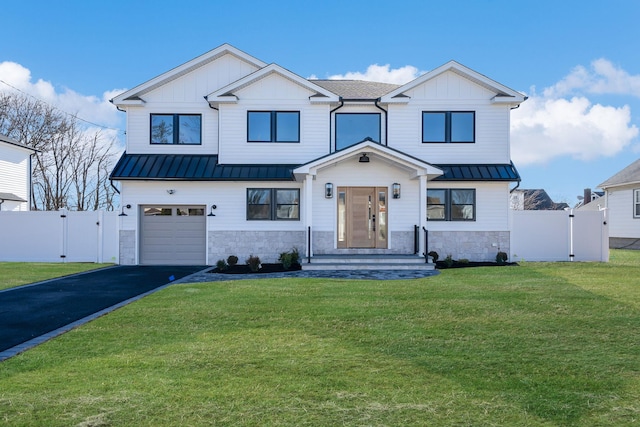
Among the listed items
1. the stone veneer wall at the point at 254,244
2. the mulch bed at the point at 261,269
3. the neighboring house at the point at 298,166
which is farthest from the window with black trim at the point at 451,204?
the mulch bed at the point at 261,269

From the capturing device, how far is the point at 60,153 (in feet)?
103

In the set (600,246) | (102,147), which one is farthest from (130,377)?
(102,147)

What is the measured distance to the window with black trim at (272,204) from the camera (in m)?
15.7

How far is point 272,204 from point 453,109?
7.68 m

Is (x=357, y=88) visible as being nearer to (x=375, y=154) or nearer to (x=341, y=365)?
(x=375, y=154)

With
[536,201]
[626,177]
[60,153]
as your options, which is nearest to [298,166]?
[626,177]

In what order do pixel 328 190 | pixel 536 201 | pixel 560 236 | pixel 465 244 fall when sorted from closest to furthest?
pixel 328 190, pixel 465 244, pixel 560 236, pixel 536 201

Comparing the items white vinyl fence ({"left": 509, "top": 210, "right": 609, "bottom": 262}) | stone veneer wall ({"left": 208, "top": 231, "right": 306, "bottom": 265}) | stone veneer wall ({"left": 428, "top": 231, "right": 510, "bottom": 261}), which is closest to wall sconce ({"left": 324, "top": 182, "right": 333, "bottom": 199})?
stone veneer wall ({"left": 208, "top": 231, "right": 306, "bottom": 265})

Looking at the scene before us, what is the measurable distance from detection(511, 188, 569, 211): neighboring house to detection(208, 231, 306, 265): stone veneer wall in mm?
36438

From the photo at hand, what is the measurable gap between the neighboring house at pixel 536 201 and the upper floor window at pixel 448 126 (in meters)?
32.5

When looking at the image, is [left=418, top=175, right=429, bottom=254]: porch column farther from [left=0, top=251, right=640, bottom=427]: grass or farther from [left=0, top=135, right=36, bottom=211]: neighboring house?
[left=0, top=135, right=36, bottom=211]: neighboring house

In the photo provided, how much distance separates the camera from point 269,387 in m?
3.85

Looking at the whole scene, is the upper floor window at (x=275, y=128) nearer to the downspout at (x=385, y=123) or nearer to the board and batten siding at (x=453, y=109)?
the downspout at (x=385, y=123)

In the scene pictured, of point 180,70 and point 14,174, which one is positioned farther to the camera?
point 14,174
